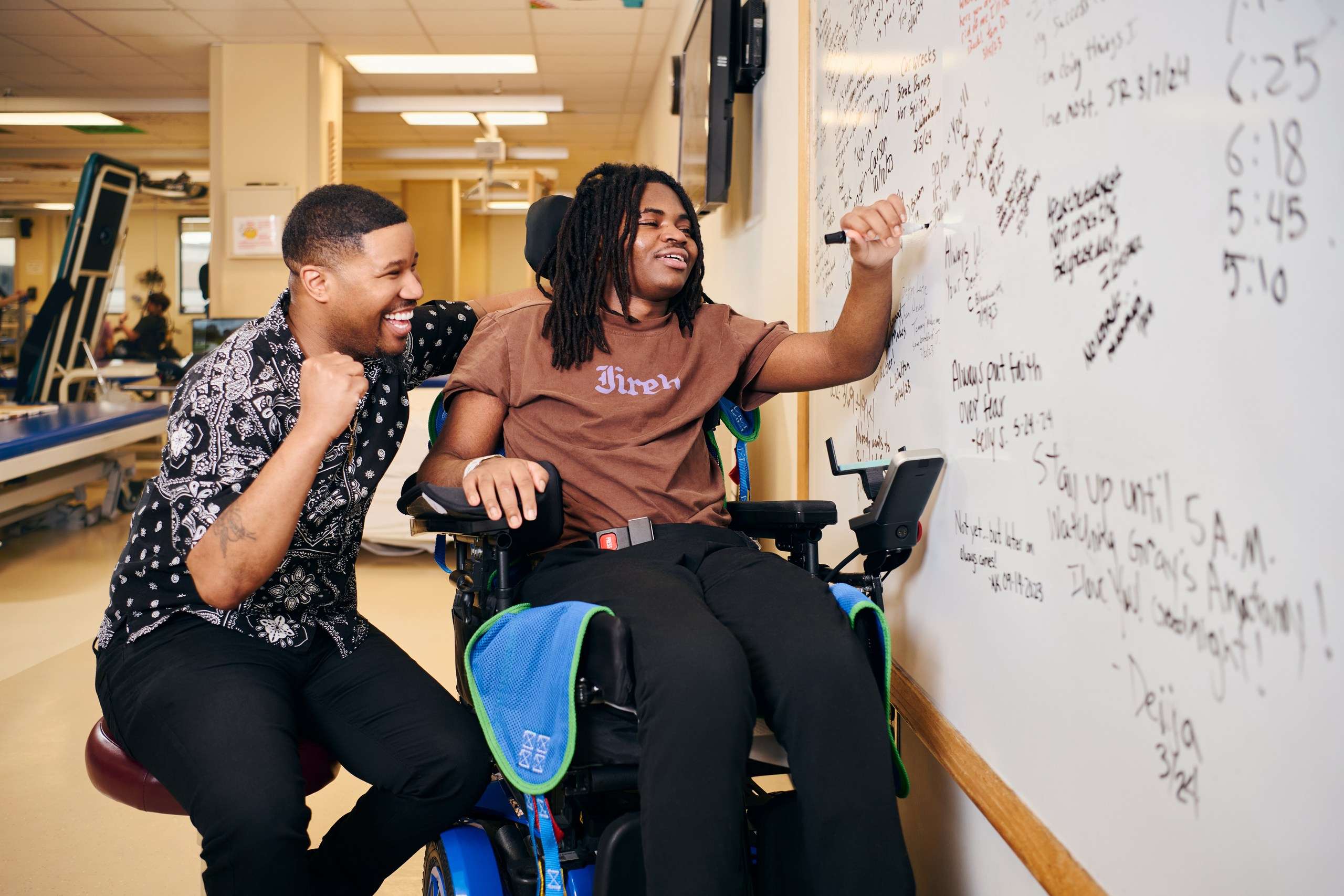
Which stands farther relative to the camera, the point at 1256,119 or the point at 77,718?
the point at 77,718

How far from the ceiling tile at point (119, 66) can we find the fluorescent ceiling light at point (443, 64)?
133 cm

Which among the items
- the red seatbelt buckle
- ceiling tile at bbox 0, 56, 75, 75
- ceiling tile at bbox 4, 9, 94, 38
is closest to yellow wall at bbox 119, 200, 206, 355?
ceiling tile at bbox 0, 56, 75, 75

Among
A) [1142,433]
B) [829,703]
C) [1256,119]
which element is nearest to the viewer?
[1256,119]

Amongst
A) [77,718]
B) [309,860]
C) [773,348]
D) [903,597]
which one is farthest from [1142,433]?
[77,718]

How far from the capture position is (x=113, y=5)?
527 centimetres

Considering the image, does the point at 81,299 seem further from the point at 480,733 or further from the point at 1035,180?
the point at 1035,180

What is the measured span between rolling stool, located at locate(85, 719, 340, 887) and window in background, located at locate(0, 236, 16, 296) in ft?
50.4

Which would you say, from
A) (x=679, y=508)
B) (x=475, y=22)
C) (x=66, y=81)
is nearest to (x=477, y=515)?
(x=679, y=508)

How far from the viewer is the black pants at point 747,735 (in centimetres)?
99

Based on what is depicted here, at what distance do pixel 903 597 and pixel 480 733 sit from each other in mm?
647

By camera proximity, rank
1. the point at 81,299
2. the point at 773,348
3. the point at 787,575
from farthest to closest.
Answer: the point at 81,299 → the point at 773,348 → the point at 787,575

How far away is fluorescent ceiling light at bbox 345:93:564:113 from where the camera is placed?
716 centimetres

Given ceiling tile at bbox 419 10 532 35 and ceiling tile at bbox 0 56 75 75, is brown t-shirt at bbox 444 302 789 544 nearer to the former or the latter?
ceiling tile at bbox 419 10 532 35

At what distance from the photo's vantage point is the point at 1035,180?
0.96 m
